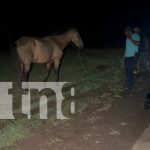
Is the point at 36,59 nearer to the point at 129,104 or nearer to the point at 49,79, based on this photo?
the point at 49,79

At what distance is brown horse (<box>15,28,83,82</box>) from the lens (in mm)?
10500

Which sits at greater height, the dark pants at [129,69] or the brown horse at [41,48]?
the brown horse at [41,48]

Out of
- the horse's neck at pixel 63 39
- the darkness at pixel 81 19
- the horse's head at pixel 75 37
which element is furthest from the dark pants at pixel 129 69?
the darkness at pixel 81 19

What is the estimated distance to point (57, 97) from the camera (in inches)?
390

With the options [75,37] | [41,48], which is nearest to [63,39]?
[75,37]

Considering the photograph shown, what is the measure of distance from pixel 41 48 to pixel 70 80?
5.25 feet

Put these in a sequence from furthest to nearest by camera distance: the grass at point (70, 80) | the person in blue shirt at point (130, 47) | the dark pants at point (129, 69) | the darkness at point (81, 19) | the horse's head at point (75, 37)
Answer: the darkness at point (81, 19), the horse's head at point (75, 37), the dark pants at point (129, 69), the person in blue shirt at point (130, 47), the grass at point (70, 80)

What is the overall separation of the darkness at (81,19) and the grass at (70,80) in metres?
4.16

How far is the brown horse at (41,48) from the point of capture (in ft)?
34.4

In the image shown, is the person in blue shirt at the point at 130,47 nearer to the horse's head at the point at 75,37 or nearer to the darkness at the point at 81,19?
the horse's head at the point at 75,37

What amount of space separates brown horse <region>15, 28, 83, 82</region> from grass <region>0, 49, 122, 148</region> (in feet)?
1.08

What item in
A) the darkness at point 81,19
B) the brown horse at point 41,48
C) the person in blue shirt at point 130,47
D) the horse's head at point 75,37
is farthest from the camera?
the darkness at point 81,19

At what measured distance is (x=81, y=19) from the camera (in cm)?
3375

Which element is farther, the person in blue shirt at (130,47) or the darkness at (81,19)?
the darkness at (81,19)
